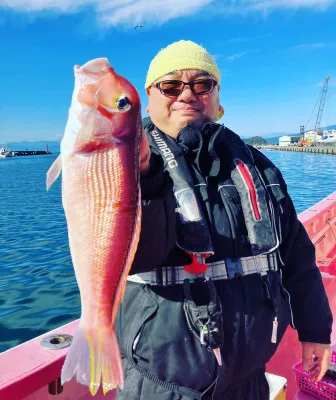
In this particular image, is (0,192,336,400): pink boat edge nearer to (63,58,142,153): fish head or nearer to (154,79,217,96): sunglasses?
(63,58,142,153): fish head

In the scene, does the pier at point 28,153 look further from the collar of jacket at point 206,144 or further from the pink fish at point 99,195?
the pink fish at point 99,195

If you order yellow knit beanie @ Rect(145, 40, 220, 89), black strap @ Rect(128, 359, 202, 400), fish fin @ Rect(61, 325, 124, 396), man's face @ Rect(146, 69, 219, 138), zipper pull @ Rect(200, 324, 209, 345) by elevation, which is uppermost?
yellow knit beanie @ Rect(145, 40, 220, 89)

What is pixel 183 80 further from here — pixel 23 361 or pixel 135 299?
pixel 23 361

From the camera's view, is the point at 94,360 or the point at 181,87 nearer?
the point at 94,360

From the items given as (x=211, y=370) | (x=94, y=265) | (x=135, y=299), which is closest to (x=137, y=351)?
(x=135, y=299)

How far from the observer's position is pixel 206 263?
2066mm

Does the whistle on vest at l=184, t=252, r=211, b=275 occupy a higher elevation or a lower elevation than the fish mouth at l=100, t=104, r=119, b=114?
lower

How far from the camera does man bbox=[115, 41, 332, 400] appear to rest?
6.42 feet

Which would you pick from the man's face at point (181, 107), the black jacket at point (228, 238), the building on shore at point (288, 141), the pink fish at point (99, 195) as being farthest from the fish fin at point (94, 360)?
the building on shore at point (288, 141)

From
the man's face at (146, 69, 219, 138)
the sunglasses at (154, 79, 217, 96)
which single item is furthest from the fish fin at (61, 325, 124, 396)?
the sunglasses at (154, 79, 217, 96)

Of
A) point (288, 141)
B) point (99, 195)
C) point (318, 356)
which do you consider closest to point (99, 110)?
point (99, 195)

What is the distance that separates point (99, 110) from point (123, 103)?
3.6 inches

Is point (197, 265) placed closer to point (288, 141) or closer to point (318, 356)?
point (318, 356)

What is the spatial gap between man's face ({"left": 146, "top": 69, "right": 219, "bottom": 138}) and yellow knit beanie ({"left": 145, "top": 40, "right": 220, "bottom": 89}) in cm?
4
